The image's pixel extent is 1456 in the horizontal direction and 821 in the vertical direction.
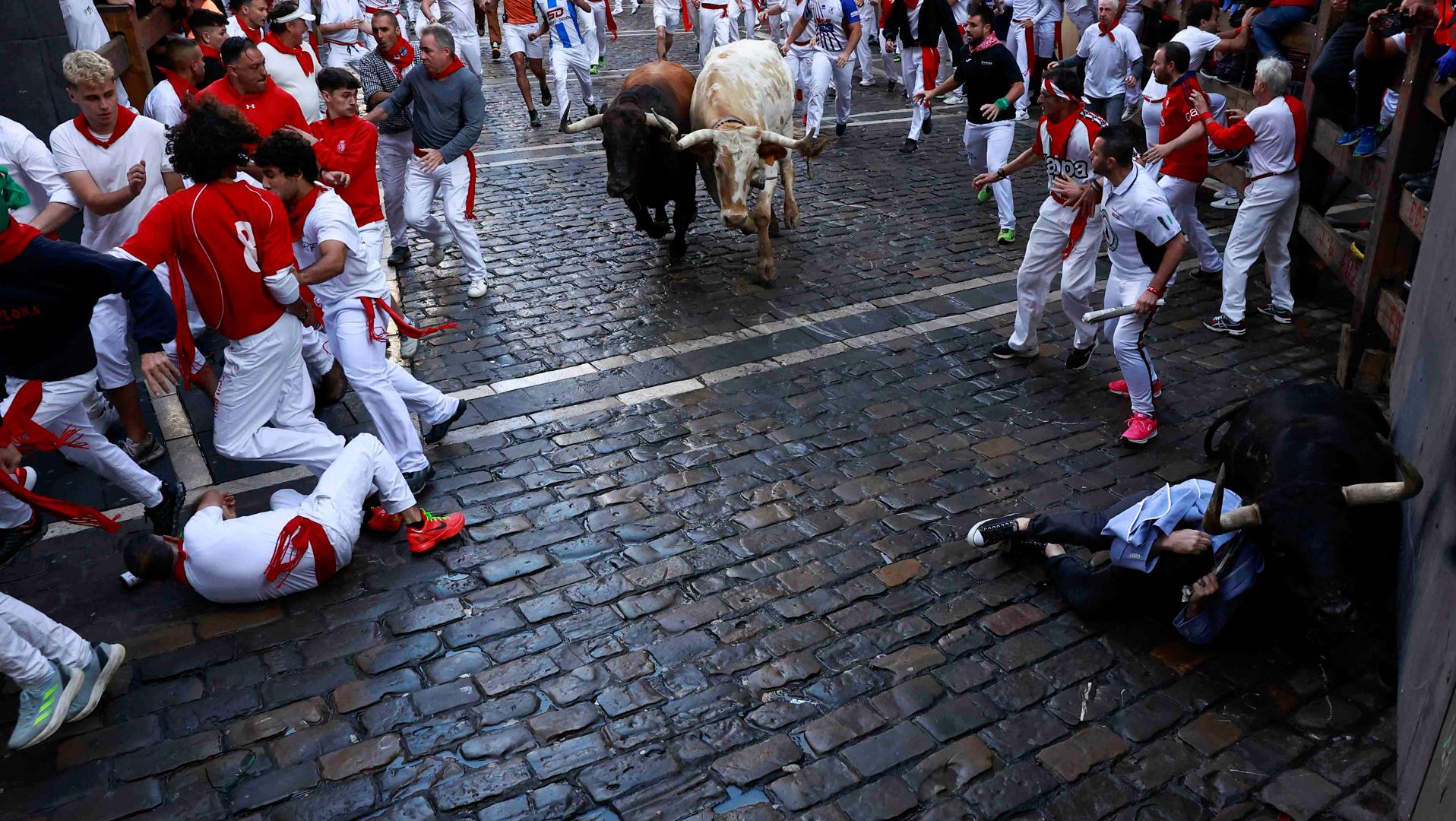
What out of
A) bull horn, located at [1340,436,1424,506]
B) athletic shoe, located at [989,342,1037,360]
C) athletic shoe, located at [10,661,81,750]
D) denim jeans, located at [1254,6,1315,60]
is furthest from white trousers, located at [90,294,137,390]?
denim jeans, located at [1254,6,1315,60]

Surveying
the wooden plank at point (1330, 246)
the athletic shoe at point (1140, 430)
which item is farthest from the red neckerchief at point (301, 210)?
the wooden plank at point (1330, 246)

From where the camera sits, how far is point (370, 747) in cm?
431

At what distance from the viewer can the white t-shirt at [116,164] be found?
22.2 feet

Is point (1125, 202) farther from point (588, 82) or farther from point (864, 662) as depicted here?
point (588, 82)

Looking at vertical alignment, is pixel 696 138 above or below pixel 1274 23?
below

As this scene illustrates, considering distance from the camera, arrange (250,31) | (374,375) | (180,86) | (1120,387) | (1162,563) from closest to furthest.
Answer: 1. (1162,563)
2. (374,375)
3. (1120,387)
4. (180,86)
5. (250,31)

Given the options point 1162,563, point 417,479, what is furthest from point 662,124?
point 1162,563

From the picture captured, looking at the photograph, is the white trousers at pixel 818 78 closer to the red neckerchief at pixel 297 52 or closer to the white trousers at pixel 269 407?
the red neckerchief at pixel 297 52

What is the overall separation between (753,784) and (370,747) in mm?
1594

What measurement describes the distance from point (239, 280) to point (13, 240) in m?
0.97

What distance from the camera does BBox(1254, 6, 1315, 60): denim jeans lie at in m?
10.1

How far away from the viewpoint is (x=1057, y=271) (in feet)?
25.0

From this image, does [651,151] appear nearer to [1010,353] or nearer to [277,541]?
[1010,353]

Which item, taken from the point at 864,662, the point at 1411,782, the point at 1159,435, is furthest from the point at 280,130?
the point at 1411,782
